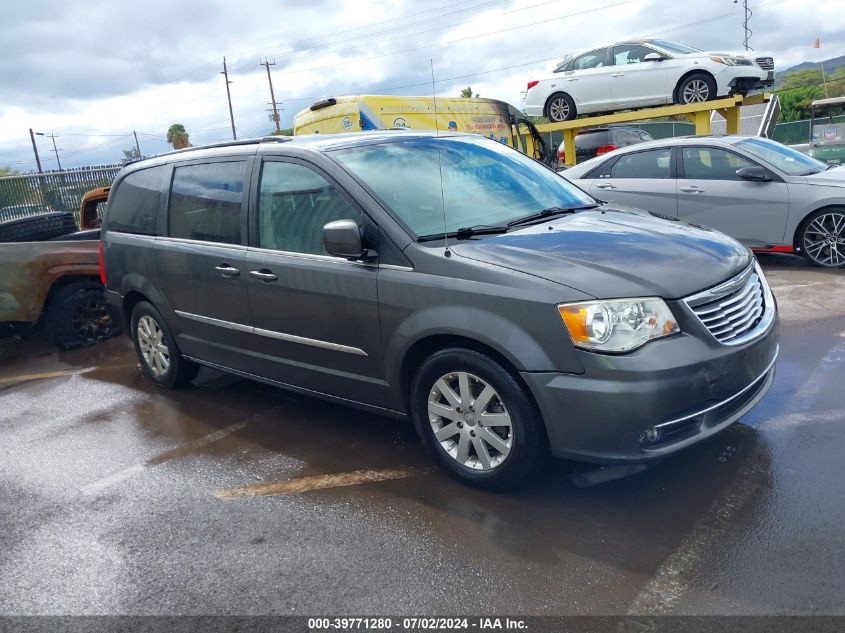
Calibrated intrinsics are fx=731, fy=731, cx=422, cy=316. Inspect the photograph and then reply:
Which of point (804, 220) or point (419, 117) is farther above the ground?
point (419, 117)

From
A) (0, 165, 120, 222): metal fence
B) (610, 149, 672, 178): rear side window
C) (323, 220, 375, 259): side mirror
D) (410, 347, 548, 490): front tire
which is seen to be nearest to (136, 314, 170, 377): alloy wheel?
(323, 220, 375, 259): side mirror

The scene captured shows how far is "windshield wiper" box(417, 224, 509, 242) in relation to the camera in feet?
12.1

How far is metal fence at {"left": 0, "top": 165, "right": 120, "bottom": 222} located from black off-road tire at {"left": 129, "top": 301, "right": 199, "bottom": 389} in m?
10.2

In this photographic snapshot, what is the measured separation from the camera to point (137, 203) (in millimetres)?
5590

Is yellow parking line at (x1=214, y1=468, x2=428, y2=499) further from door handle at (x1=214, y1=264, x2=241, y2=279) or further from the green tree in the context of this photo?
the green tree

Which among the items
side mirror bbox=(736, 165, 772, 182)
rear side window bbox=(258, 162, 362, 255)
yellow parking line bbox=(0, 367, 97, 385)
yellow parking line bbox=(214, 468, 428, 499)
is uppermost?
rear side window bbox=(258, 162, 362, 255)

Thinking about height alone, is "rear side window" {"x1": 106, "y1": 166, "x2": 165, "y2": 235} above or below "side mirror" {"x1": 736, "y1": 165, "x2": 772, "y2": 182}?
above

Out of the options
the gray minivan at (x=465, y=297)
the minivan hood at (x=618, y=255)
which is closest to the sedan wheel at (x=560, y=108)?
the gray minivan at (x=465, y=297)

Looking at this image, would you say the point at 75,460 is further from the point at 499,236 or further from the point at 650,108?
the point at 650,108

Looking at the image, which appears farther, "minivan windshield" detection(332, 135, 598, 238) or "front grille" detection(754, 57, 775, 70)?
"front grille" detection(754, 57, 775, 70)

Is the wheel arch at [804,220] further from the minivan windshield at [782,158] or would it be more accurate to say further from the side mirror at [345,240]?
the side mirror at [345,240]

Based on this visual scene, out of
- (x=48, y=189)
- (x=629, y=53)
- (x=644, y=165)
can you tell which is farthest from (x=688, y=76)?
(x=48, y=189)

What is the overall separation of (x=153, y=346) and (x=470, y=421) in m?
3.20

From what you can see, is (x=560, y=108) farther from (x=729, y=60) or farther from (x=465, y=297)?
(x=465, y=297)
